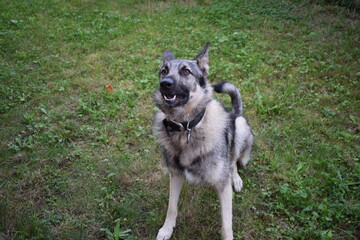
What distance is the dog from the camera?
2604 mm

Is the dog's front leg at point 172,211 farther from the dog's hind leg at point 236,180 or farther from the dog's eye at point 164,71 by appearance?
the dog's eye at point 164,71

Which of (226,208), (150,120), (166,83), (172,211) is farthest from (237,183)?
(150,120)

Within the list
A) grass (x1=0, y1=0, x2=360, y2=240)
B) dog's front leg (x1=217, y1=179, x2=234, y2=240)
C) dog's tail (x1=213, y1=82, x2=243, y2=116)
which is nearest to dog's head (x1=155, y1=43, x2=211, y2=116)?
dog's tail (x1=213, y1=82, x2=243, y2=116)

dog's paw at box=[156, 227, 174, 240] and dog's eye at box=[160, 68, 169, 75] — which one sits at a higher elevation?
dog's eye at box=[160, 68, 169, 75]

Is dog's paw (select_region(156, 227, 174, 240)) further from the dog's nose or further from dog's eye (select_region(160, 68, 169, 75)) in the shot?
dog's eye (select_region(160, 68, 169, 75))

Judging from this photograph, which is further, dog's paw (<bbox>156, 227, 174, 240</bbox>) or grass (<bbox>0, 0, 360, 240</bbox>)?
grass (<bbox>0, 0, 360, 240</bbox>)

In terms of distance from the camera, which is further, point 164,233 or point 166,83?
point 164,233

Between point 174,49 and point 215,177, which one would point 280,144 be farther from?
point 174,49

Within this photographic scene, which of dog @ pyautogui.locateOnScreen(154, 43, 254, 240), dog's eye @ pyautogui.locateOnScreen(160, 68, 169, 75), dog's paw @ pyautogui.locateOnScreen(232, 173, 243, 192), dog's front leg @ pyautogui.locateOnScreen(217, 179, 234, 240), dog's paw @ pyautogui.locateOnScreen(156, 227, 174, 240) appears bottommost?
dog's paw @ pyautogui.locateOnScreen(156, 227, 174, 240)

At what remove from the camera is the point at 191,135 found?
2666 millimetres

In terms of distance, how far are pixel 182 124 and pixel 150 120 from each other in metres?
1.92

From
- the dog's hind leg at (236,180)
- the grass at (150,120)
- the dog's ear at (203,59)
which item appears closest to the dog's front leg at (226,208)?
the grass at (150,120)

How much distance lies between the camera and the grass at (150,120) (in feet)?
9.49

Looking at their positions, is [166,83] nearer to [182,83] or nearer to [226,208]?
[182,83]
